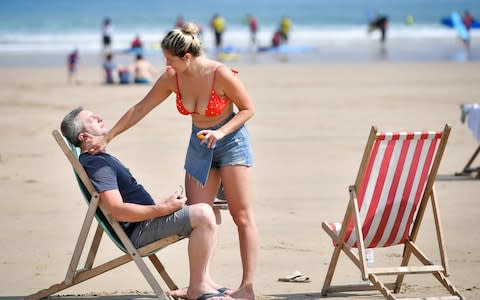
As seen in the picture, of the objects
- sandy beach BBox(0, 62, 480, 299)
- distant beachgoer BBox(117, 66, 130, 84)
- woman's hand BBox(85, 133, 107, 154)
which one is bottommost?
distant beachgoer BBox(117, 66, 130, 84)

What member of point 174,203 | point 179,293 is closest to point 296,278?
point 179,293

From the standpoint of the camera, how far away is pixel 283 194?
25.6ft

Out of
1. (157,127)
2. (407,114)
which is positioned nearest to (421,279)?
(157,127)

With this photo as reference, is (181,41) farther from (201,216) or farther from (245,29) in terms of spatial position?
(245,29)

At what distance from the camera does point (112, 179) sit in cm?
458

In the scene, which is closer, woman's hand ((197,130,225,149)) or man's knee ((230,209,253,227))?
woman's hand ((197,130,225,149))

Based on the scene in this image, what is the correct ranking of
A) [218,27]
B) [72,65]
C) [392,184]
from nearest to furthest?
[392,184] → [72,65] → [218,27]

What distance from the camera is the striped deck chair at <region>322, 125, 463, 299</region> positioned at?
15.1 ft

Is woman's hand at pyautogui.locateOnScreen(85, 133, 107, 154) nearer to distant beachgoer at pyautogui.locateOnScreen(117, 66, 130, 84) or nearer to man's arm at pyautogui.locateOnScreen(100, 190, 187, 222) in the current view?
man's arm at pyautogui.locateOnScreen(100, 190, 187, 222)

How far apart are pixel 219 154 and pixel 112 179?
1.90 feet

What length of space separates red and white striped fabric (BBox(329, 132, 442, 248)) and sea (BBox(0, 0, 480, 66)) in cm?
2098

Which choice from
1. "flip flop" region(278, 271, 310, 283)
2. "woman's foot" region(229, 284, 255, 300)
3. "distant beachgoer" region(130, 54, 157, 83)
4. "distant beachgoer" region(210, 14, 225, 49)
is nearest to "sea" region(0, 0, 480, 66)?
"distant beachgoer" region(210, 14, 225, 49)

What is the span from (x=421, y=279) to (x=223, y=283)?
1.19 meters

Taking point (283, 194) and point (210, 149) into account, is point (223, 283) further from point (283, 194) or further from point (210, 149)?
point (283, 194)
